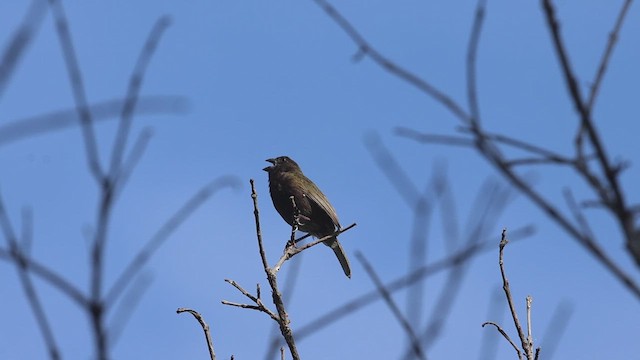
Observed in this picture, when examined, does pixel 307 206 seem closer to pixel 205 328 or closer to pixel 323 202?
pixel 323 202

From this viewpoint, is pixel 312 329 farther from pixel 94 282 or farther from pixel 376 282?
pixel 94 282

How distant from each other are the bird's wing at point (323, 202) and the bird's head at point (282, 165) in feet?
2.20

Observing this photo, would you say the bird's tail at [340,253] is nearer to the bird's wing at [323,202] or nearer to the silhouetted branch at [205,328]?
the bird's wing at [323,202]

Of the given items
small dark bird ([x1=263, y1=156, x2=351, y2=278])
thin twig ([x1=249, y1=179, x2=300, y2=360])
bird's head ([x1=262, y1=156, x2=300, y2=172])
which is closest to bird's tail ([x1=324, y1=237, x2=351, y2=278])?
small dark bird ([x1=263, y1=156, x2=351, y2=278])

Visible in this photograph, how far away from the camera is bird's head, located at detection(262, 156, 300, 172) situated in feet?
39.9

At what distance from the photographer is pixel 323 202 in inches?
446

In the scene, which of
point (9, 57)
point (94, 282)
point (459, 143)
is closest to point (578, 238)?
point (459, 143)

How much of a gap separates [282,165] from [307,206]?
1259 mm

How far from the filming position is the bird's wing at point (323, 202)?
11.1 metres

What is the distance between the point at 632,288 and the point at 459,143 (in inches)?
25.8

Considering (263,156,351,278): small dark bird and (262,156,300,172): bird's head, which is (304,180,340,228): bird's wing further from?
(262,156,300,172): bird's head

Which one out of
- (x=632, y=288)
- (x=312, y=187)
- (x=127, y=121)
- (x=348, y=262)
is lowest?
(x=632, y=288)

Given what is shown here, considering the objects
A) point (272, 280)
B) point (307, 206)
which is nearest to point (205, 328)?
point (272, 280)

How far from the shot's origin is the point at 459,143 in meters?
2.23
